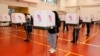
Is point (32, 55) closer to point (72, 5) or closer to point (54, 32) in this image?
point (54, 32)

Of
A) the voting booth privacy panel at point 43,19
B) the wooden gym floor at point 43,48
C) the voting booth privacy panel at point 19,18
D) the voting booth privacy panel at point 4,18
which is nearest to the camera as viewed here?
the voting booth privacy panel at point 43,19

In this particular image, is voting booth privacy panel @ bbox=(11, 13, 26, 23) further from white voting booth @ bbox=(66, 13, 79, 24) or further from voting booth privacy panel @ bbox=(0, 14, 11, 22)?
white voting booth @ bbox=(66, 13, 79, 24)

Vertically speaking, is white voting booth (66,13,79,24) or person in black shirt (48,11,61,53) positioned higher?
white voting booth (66,13,79,24)

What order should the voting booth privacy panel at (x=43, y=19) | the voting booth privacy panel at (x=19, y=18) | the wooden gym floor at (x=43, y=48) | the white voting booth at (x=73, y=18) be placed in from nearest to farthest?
the voting booth privacy panel at (x=43, y=19) → the wooden gym floor at (x=43, y=48) → the white voting booth at (x=73, y=18) → the voting booth privacy panel at (x=19, y=18)

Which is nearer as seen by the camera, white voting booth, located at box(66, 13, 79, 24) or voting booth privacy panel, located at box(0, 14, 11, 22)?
white voting booth, located at box(66, 13, 79, 24)

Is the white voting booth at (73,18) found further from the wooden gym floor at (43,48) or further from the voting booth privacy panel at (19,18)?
the voting booth privacy panel at (19,18)

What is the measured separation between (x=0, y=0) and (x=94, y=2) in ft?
50.7

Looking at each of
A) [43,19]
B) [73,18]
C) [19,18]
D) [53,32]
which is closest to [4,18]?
[19,18]

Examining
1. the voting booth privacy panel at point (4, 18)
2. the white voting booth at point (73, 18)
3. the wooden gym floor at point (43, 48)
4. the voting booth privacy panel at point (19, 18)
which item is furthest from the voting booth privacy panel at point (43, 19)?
the voting booth privacy panel at point (4, 18)

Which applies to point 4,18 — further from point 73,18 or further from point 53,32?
point 53,32

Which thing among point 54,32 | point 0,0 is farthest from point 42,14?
point 0,0

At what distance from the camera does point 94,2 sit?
75.5 ft

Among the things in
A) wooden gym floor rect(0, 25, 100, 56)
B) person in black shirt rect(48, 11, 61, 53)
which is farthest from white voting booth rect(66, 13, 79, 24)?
person in black shirt rect(48, 11, 61, 53)

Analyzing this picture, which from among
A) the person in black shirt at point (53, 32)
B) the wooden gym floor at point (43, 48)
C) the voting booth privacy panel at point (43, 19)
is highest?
the voting booth privacy panel at point (43, 19)
